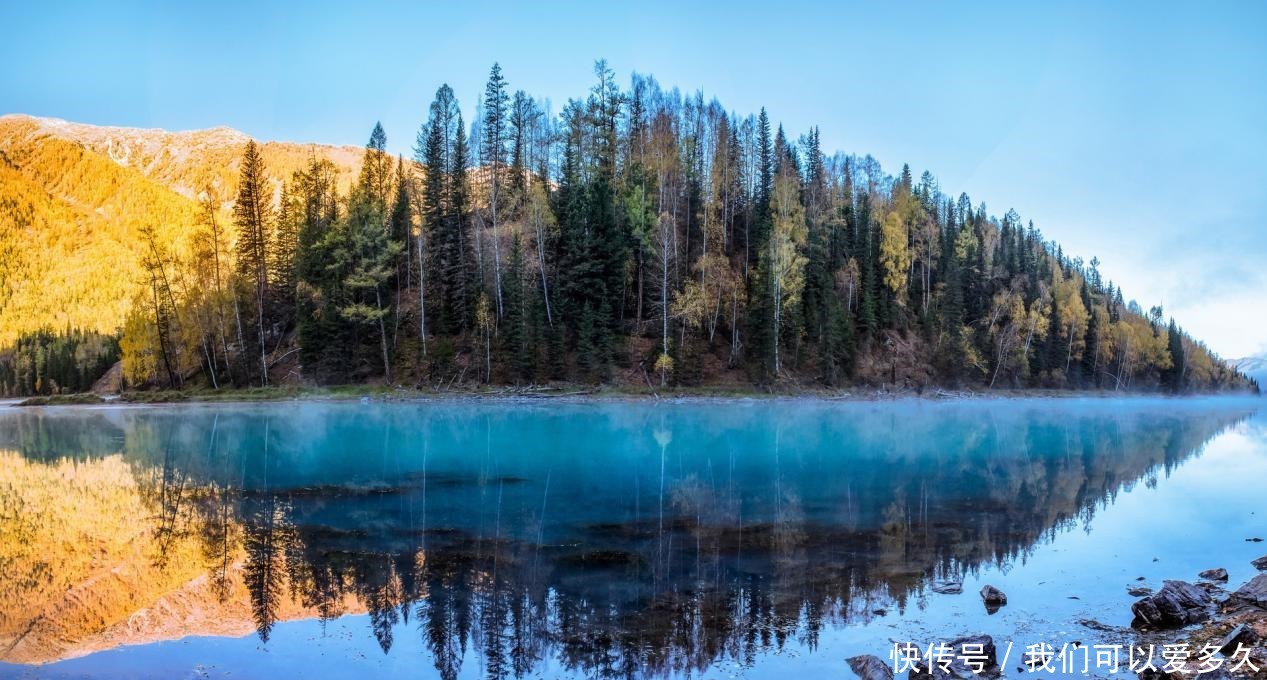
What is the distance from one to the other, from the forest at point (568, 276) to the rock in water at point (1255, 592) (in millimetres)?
37886

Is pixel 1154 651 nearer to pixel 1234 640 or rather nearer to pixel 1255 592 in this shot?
pixel 1234 640

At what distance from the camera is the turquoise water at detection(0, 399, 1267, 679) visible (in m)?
8.22

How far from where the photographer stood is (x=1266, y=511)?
687 inches

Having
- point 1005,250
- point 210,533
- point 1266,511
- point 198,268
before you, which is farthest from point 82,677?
point 1005,250

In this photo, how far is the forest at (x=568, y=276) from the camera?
163 ft

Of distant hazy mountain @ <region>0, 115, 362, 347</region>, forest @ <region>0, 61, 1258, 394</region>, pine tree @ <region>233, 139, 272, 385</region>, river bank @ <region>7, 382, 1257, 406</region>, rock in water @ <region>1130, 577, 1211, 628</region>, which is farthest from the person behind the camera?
distant hazy mountain @ <region>0, 115, 362, 347</region>

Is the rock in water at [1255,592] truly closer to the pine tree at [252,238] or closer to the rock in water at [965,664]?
the rock in water at [965,664]

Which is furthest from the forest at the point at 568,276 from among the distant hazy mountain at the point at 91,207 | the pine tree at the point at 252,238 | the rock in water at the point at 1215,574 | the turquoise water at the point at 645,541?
the distant hazy mountain at the point at 91,207

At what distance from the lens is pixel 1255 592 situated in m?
9.60

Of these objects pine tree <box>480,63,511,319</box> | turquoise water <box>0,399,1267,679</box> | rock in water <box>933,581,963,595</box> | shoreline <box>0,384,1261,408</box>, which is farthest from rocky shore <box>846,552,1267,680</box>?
pine tree <box>480,63,511,319</box>

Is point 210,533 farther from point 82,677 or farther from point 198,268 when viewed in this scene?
point 198,268

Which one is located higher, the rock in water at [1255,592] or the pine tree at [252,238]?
the pine tree at [252,238]

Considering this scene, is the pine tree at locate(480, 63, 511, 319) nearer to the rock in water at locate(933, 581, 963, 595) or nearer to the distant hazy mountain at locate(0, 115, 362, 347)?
the rock in water at locate(933, 581, 963, 595)

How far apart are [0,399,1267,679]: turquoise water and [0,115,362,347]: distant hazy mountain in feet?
363
